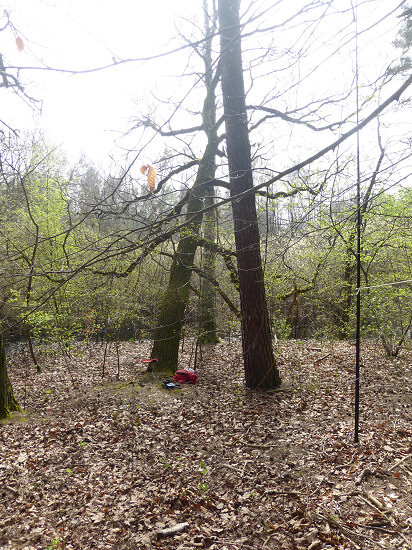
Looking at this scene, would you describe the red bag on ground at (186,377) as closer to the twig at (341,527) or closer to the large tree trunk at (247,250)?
the large tree trunk at (247,250)

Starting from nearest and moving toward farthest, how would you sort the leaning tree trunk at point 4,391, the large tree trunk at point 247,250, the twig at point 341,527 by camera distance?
the twig at point 341,527, the leaning tree trunk at point 4,391, the large tree trunk at point 247,250

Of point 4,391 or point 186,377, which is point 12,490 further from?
point 186,377

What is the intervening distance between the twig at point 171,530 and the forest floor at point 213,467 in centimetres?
2

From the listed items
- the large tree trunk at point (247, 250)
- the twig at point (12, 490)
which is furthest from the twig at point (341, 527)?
the twig at point (12, 490)

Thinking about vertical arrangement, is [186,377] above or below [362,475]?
above

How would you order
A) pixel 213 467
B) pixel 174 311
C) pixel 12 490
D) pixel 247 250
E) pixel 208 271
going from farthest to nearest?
1. pixel 208 271
2. pixel 174 311
3. pixel 247 250
4. pixel 213 467
5. pixel 12 490

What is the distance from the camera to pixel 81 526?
9.90 ft

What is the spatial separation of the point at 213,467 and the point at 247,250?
123 inches

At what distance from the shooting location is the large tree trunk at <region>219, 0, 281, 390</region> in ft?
17.4

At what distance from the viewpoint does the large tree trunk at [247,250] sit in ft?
17.4

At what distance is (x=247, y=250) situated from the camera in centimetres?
542

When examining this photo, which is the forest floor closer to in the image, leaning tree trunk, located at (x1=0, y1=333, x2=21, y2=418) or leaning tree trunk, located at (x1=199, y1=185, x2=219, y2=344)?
leaning tree trunk, located at (x1=0, y1=333, x2=21, y2=418)

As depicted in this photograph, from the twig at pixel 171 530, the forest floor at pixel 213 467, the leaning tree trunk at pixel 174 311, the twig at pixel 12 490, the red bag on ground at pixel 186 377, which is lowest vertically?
the twig at pixel 12 490

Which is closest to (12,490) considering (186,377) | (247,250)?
(186,377)
